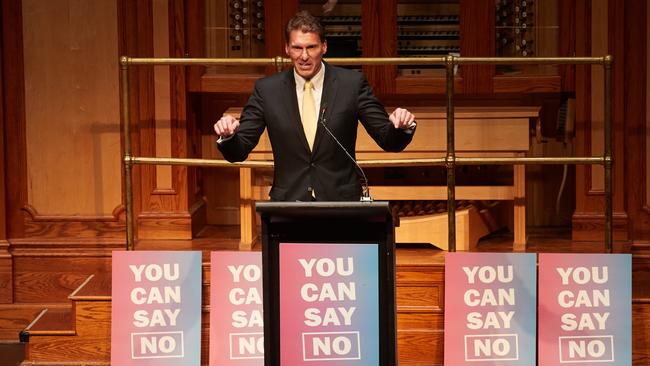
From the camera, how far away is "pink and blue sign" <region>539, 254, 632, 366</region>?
16.6 feet

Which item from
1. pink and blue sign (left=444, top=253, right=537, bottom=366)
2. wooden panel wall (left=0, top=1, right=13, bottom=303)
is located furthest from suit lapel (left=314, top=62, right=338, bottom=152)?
wooden panel wall (left=0, top=1, right=13, bottom=303)

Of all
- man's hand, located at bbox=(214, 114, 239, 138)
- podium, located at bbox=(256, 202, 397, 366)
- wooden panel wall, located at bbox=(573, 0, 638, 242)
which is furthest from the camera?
wooden panel wall, located at bbox=(573, 0, 638, 242)

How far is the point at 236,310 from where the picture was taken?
5121 mm

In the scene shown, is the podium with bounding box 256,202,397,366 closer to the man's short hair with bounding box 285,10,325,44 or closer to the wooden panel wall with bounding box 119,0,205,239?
the man's short hair with bounding box 285,10,325,44

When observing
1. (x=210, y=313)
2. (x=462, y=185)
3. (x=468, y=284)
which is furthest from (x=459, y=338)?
(x=462, y=185)

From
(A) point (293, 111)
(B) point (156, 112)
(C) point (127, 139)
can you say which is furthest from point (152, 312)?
(B) point (156, 112)

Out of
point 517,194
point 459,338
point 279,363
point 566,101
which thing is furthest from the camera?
point 566,101

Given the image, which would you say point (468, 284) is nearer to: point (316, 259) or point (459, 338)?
point (459, 338)

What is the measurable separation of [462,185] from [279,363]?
8.01 ft

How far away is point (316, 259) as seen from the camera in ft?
13.8

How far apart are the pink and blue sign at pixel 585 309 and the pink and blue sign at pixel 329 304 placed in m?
1.13

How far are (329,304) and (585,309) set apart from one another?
133cm

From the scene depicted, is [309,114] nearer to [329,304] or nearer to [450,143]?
[329,304]

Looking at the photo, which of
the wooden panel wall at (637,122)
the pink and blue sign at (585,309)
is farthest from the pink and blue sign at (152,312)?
the wooden panel wall at (637,122)
